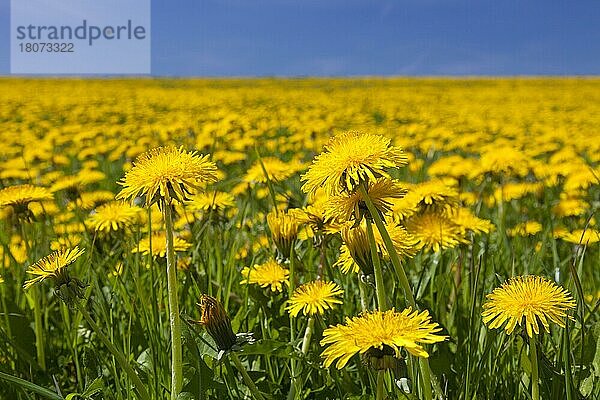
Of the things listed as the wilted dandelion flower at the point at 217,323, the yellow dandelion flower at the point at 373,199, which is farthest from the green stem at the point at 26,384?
the yellow dandelion flower at the point at 373,199

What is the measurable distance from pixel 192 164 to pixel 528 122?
7864 mm

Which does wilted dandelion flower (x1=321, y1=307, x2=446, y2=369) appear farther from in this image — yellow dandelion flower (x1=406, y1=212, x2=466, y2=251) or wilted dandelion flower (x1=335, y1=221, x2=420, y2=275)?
yellow dandelion flower (x1=406, y1=212, x2=466, y2=251)

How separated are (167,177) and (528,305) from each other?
0.55 meters

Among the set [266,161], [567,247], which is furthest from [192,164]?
[567,247]

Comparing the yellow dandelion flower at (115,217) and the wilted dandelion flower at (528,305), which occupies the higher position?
the yellow dandelion flower at (115,217)

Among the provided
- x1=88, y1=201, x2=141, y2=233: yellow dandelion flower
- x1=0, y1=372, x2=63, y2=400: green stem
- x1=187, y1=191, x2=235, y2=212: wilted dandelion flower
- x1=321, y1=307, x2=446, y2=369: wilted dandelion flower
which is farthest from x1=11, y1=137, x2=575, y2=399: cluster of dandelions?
x1=187, y1=191, x2=235, y2=212: wilted dandelion flower

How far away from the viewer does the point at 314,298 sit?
1076 millimetres

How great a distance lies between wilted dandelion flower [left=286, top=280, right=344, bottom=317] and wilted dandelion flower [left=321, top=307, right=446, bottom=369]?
29 centimetres

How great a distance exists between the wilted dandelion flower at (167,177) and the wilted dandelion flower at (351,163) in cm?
17

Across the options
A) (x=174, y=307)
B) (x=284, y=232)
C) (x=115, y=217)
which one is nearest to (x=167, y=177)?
(x=174, y=307)

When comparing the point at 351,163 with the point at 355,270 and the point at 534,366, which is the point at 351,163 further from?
the point at 534,366

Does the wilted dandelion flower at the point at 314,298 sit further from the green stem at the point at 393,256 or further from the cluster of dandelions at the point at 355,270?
the green stem at the point at 393,256

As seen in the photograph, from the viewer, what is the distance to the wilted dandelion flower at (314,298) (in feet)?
3.46

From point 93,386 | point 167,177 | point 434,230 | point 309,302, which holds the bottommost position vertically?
point 93,386
